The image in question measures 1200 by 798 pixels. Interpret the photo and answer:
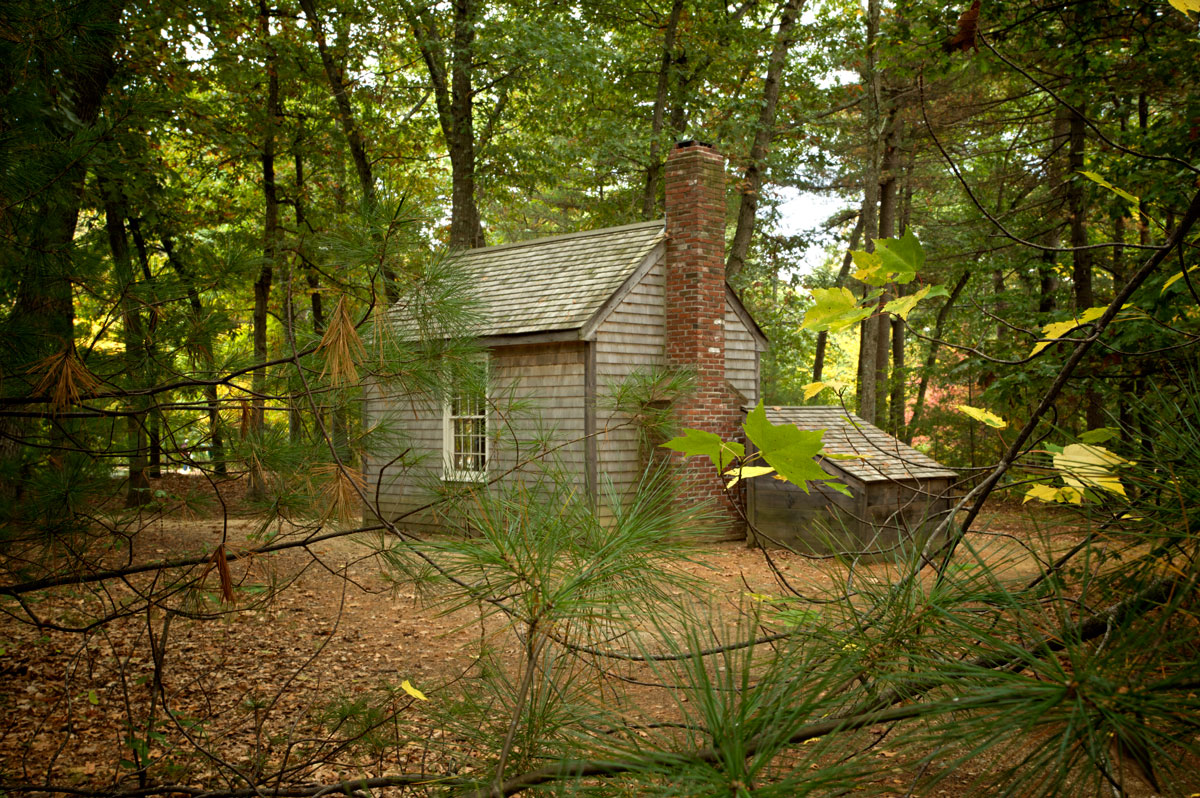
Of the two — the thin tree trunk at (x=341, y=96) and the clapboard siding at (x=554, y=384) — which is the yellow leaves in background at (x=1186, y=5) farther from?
the thin tree trunk at (x=341, y=96)

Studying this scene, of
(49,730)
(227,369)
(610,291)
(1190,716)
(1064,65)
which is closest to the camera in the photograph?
(1190,716)

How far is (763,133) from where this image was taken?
53.9 feet

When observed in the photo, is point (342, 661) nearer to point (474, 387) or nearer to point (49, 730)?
point (49, 730)

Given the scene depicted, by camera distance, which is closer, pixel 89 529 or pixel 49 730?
pixel 89 529

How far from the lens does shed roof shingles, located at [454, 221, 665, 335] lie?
10914 mm

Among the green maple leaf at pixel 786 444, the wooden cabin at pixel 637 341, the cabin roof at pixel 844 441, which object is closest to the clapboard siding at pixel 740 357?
the wooden cabin at pixel 637 341

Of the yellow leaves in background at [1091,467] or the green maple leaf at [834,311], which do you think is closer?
the yellow leaves in background at [1091,467]

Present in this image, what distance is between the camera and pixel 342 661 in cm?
630

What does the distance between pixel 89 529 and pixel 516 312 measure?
8319 millimetres

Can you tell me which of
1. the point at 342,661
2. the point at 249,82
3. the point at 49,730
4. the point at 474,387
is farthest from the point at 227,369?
the point at 249,82

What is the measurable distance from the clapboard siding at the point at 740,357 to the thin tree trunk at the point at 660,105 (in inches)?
206

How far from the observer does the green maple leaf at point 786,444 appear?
102cm

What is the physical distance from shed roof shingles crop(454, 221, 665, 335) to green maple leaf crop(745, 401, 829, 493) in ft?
30.3

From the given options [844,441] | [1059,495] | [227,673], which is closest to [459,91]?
[844,441]
